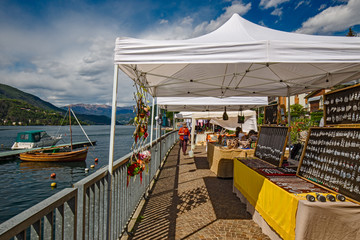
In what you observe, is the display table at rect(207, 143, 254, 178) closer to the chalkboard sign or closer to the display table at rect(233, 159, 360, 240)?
the chalkboard sign

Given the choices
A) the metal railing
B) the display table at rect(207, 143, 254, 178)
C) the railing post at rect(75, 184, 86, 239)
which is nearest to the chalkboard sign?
the display table at rect(207, 143, 254, 178)

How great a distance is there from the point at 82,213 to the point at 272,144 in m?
3.65

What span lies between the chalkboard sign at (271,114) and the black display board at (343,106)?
212cm

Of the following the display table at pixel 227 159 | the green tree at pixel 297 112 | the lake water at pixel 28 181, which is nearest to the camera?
the display table at pixel 227 159

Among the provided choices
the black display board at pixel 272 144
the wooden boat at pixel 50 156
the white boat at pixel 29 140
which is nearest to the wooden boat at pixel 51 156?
the wooden boat at pixel 50 156

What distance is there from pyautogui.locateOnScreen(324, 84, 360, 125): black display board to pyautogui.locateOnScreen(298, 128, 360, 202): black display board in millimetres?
181

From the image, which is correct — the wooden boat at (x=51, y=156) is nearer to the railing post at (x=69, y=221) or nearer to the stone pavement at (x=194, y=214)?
the stone pavement at (x=194, y=214)

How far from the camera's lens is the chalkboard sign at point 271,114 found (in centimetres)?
524

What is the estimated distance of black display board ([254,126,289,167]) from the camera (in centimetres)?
385

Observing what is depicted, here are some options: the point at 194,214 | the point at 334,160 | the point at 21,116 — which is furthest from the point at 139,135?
the point at 21,116

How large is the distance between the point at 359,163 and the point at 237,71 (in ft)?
10.2

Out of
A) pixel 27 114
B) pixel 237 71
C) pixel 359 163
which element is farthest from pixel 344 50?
pixel 27 114

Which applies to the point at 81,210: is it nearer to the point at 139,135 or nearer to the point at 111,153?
the point at 111,153

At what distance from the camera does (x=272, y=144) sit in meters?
4.26
